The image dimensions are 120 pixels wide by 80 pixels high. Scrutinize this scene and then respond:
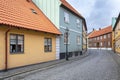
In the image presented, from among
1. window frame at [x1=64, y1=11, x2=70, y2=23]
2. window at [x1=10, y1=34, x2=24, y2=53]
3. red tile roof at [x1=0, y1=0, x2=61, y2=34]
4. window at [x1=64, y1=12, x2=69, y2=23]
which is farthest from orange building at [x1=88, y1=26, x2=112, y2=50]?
window at [x1=10, y1=34, x2=24, y2=53]

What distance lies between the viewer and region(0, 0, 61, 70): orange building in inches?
434

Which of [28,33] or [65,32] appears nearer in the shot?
[28,33]

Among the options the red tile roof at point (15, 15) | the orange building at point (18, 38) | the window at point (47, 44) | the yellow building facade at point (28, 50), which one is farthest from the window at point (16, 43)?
the window at point (47, 44)

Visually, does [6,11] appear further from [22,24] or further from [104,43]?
[104,43]

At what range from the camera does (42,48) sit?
16047mm

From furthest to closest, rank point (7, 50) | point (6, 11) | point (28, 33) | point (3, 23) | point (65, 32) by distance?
1. point (65, 32)
2. point (28, 33)
3. point (6, 11)
4. point (7, 50)
5. point (3, 23)

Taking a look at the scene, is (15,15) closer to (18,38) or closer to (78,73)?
(18,38)

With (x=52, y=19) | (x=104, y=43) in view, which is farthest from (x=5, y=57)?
(x=104, y=43)

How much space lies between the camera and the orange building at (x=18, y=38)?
434 inches

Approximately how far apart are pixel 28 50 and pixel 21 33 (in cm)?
161

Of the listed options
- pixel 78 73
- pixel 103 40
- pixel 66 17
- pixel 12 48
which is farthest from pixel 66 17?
pixel 103 40

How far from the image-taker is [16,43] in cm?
1235

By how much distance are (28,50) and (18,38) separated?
1.52 meters

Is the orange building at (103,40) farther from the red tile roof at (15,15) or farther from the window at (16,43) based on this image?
the window at (16,43)
